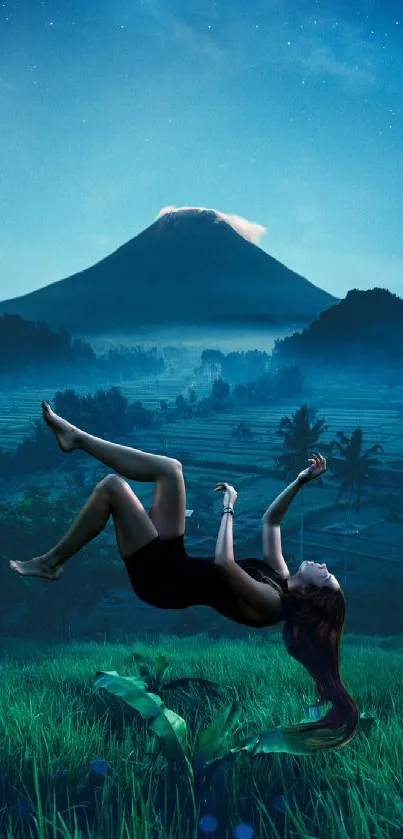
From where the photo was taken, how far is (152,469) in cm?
342

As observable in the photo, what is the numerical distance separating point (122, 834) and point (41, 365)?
34.1m

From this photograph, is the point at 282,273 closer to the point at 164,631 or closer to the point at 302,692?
the point at 164,631

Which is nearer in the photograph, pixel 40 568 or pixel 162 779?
pixel 40 568

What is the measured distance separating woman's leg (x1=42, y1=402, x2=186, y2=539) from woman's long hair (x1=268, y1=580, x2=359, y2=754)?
0.52m

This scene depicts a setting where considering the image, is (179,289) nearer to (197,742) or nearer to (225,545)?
(197,742)

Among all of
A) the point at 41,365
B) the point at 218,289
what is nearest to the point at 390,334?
the point at 218,289

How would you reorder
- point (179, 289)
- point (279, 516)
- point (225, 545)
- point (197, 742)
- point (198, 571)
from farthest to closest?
point (179, 289), point (197, 742), point (279, 516), point (198, 571), point (225, 545)

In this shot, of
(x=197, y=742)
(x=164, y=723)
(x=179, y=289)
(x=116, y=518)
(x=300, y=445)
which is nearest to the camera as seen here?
(x=116, y=518)

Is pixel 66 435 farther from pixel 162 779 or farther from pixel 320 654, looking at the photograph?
pixel 162 779

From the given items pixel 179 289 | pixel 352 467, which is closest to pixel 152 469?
pixel 352 467

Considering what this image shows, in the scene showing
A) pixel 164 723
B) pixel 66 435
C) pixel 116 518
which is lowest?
pixel 164 723

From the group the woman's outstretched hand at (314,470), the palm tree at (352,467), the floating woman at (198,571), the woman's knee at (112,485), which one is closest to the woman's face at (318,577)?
the floating woman at (198,571)

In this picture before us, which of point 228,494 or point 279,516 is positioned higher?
point 228,494

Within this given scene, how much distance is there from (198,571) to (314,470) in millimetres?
730
